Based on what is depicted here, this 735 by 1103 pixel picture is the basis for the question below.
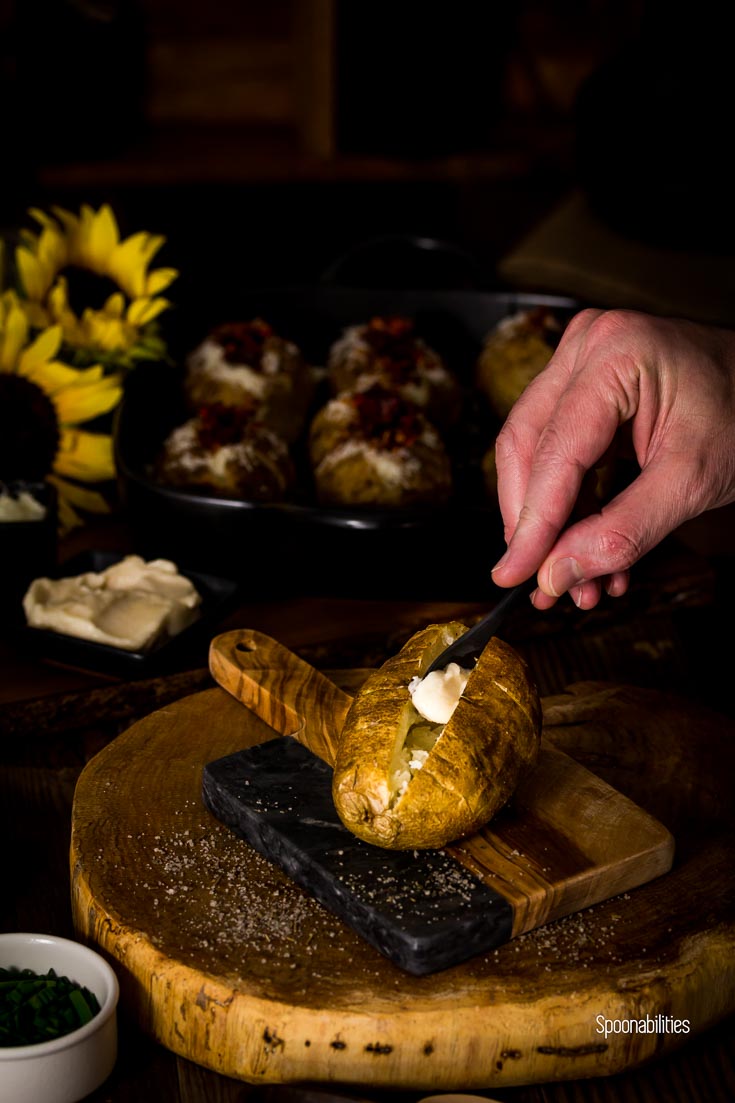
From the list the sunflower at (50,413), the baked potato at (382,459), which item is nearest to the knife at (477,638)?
the baked potato at (382,459)

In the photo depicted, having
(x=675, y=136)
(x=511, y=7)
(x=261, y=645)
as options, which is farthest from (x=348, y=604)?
(x=511, y=7)

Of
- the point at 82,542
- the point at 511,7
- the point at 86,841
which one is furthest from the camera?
the point at 511,7

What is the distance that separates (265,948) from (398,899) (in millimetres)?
113

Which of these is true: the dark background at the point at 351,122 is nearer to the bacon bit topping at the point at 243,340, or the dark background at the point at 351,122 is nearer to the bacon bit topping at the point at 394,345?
the bacon bit topping at the point at 243,340

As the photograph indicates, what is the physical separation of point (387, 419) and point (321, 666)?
408 millimetres

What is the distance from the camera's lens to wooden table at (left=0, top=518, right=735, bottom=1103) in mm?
1009

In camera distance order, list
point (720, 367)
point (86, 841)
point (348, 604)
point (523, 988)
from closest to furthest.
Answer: point (523, 988) → point (86, 841) → point (720, 367) → point (348, 604)

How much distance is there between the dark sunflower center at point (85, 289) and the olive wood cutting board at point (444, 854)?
108 cm

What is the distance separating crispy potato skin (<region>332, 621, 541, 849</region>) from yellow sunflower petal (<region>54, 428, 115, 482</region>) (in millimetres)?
913

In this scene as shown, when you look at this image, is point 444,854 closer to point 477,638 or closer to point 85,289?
point 477,638

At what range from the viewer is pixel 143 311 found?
206 centimetres

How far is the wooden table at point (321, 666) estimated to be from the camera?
3.31 ft

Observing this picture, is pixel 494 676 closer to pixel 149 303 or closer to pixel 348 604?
pixel 348 604

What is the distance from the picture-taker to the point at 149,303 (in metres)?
2.06
